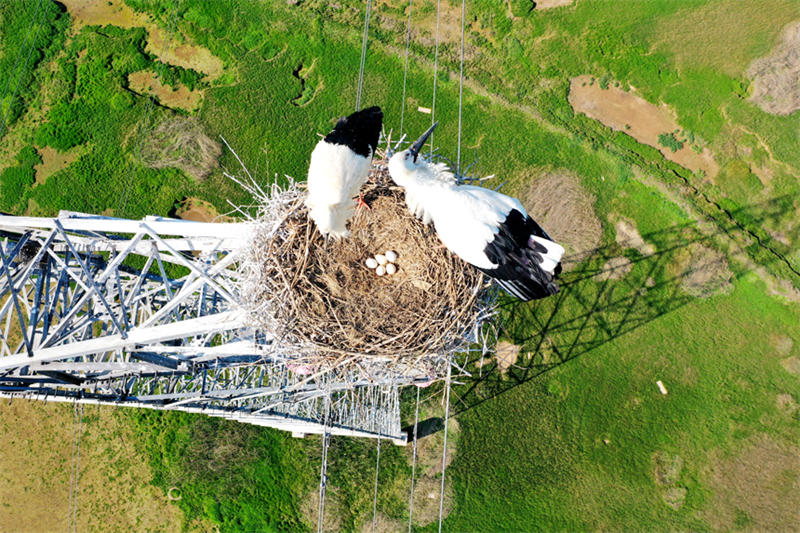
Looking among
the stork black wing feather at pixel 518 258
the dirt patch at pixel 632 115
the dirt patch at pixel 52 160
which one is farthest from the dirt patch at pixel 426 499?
the dirt patch at pixel 52 160

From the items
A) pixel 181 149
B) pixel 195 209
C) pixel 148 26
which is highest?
pixel 148 26

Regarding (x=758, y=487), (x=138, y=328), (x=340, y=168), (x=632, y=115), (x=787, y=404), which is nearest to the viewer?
(x=340, y=168)

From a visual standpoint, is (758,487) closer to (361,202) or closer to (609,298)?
(609,298)

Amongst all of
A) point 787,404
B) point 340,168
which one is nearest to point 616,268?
point 787,404

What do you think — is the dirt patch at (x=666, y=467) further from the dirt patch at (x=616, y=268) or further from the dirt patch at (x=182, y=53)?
the dirt patch at (x=182, y=53)

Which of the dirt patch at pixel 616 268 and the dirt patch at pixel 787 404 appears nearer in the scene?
the dirt patch at pixel 787 404

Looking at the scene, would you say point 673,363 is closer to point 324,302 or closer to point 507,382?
point 507,382

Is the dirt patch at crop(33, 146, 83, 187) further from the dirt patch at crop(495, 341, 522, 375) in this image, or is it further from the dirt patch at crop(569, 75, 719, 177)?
the dirt patch at crop(569, 75, 719, 177)
